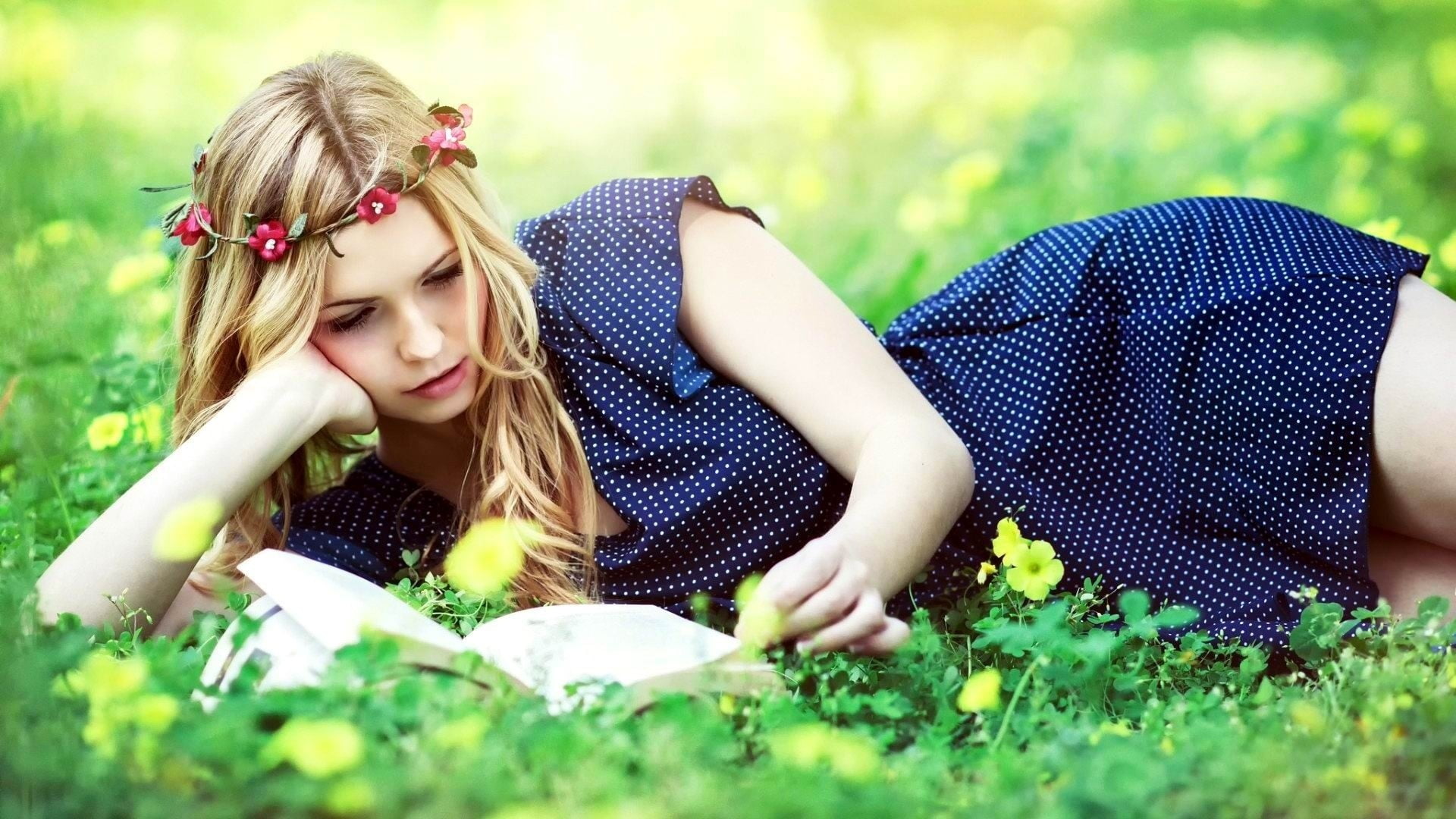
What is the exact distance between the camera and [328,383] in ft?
7.11

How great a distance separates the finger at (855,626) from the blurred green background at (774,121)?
1.16 meters

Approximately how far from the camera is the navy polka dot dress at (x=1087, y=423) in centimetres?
223

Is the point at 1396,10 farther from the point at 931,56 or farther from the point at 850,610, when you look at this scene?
the point at 850,610

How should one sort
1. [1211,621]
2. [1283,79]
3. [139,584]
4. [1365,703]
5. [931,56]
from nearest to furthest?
[1365,703] → [139,584] → [1211,621] → [1283,79] → [931,56]

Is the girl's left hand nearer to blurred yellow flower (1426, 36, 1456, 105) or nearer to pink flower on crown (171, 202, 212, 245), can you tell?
pink flower on crown (171, 202, 212, 245)

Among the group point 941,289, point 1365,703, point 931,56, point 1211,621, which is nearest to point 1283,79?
point 931,56

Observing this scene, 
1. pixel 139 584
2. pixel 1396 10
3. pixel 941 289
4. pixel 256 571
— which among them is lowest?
pixel 139 584

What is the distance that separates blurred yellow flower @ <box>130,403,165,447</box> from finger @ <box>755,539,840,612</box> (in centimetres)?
158

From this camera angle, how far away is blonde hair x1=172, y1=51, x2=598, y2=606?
214 centimetres

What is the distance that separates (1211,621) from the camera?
7.36 ft

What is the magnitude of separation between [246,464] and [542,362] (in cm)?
49

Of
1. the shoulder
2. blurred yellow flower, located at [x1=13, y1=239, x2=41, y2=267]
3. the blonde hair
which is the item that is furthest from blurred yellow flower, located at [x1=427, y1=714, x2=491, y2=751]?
blurred yellow flower, located at [x1=13, y1=239, x2=41, y2=267]

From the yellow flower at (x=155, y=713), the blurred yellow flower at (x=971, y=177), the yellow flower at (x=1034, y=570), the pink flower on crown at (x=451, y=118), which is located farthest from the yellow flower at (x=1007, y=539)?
the blurred yellow flower at (x=971, y=177)

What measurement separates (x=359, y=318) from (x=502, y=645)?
65cm
